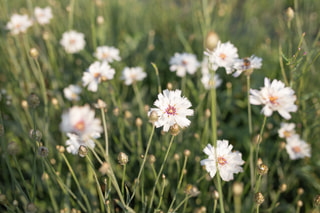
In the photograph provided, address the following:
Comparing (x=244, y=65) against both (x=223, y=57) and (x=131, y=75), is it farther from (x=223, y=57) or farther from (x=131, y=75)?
(x=131, y=75)

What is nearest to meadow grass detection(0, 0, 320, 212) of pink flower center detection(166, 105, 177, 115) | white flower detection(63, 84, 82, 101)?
white flower detection(63, 84, 82, 101)

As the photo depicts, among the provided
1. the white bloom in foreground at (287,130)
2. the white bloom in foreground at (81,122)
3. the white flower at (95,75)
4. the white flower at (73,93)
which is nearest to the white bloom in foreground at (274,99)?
the white bloom in foreground at (287,130)

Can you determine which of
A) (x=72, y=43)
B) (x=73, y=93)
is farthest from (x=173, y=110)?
(x=72, y=43)

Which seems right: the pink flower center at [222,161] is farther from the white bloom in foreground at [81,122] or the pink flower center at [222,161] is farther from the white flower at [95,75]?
the white flower at [95,75]

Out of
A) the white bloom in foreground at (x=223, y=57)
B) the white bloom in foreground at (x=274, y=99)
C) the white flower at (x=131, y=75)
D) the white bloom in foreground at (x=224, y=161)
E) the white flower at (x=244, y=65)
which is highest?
the white flower at (x=131, y=75)

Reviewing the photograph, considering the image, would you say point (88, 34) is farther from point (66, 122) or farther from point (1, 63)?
point (66, 122)

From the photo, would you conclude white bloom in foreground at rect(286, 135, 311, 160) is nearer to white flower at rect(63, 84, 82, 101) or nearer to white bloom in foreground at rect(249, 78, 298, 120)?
white bloom in foreground at rect(249, 78, 298, 120)

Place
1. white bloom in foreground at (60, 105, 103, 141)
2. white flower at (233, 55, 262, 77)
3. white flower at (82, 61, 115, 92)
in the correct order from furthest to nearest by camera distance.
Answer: white flower at (82, 61, 115, 92), white flower at (233, 55, 262, 77), white bloom in foreground at (60, 105, 103, 141)
